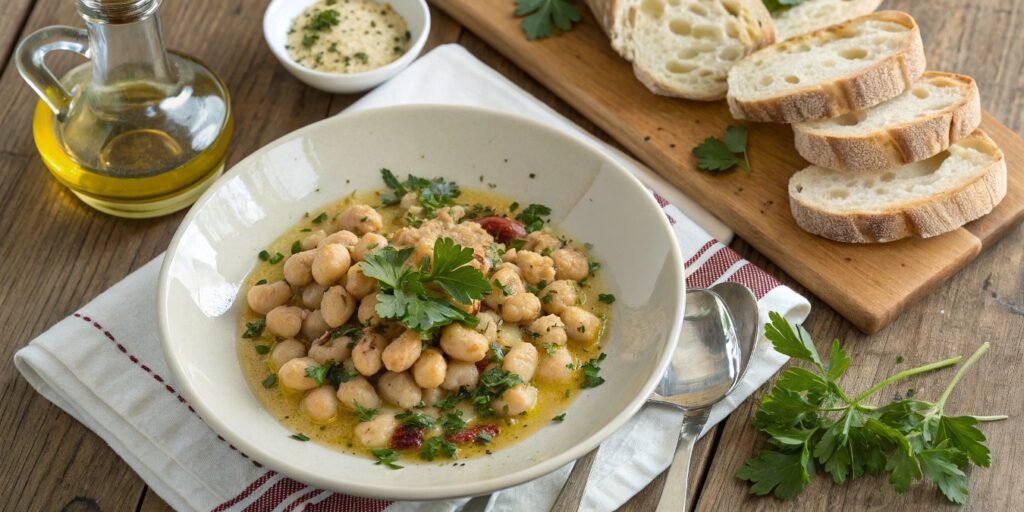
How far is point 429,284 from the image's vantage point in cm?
264

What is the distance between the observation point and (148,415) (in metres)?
2.84

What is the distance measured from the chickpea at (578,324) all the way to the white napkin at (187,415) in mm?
273

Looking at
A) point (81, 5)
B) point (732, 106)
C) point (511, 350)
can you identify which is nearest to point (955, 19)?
point (732, 106)

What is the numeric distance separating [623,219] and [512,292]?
1.43 ft

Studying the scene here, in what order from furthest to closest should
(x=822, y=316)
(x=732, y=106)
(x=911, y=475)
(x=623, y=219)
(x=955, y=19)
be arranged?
(x=955, y=19) < (x=732, y=106) < (x=822, y=316) < (x=623, y=219) < (x=911, y=475)

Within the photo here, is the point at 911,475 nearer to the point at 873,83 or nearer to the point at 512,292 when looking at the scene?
the point at 512,292

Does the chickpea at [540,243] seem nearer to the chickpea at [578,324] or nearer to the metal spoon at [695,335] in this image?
the chickpea at [578,324]

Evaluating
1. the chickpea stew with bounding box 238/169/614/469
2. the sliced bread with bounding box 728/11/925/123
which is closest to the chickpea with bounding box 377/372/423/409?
the chickpea stew with bounding box 238/169/614/469

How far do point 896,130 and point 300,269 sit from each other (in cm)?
188

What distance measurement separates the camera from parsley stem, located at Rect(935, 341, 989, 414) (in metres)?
2.79

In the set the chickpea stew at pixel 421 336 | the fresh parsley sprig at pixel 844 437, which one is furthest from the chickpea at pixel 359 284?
the fresh parsley sprig at pixel 844 437

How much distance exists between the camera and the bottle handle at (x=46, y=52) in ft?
10.6

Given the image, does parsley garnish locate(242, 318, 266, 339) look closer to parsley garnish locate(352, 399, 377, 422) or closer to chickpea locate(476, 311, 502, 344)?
parsley garnish locate(352, 399, 377, 422)

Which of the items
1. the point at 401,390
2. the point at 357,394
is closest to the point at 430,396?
the point at 401,390
